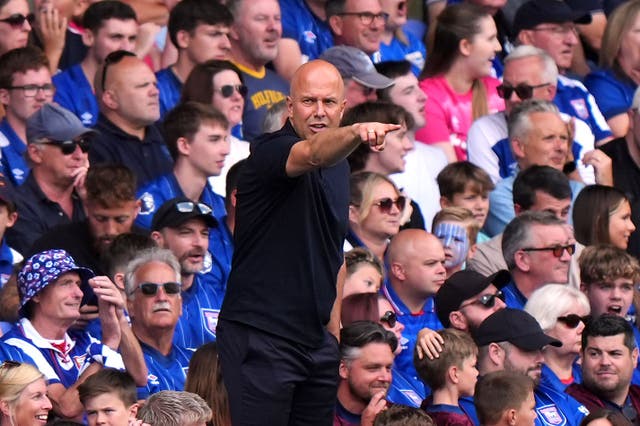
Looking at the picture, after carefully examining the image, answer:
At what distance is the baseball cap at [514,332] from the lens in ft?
28.7

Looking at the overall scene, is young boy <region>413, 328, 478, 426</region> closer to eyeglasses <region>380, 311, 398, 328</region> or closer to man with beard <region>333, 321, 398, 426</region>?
man with beard <region>333, 321, 398, 426</region>

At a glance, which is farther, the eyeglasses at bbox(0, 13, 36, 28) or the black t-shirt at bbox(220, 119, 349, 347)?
the eyeglasses at bbox(0, 13, 36, 28)

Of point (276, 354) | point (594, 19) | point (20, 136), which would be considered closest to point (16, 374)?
point (276, 354)

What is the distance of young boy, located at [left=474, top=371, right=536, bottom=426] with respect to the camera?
320 inches

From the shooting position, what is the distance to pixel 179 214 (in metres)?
9.09

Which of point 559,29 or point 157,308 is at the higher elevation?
point 157,308

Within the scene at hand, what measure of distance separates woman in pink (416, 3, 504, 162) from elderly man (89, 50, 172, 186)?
89.8 inches

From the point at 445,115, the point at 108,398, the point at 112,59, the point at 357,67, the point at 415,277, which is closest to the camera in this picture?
the point at 108,398

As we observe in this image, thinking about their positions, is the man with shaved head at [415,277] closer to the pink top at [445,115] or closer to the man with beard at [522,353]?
the man with beard at [522,353]

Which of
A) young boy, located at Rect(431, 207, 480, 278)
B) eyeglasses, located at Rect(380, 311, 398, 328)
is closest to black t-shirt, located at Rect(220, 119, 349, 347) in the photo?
eyeglasses, located at Rect(380, 311, 398, 328)

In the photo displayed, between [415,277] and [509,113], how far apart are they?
2.55 metres

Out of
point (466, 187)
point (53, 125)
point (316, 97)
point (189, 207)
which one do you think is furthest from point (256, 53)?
point (316, 97)

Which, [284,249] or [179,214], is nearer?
[284,249]

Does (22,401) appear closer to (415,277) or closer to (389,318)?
(389,318)
